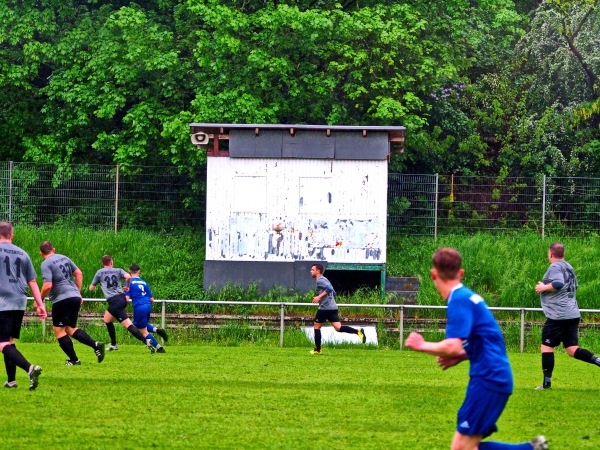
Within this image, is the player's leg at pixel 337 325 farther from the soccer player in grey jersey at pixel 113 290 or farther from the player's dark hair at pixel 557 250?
the player's dark hair at pixel 557 250

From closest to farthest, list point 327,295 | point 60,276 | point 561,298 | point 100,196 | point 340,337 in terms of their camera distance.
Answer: point 561,298
point 60,276
point 327,295
point 340,337
point 100,196

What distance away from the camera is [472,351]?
6898mm

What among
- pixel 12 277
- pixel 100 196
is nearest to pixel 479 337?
pixel 12 277

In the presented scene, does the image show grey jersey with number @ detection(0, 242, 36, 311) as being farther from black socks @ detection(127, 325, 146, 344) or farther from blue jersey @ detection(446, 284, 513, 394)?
black socks @ detection(127, 325, 146, 344)

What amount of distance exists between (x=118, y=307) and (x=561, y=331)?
8833 mm

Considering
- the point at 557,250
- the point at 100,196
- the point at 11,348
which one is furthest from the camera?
the point at 100,196

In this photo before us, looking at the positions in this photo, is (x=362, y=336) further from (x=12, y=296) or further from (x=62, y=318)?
(x=12, y=296)

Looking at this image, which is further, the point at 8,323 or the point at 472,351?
the point at 8,323

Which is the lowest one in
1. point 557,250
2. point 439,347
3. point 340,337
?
point 340,337

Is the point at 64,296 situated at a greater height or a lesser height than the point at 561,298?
lesser

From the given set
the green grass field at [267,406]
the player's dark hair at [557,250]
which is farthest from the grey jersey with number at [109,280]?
the player's dark hair at [557,250]

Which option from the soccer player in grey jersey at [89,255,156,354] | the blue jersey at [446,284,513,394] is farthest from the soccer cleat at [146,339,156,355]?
the blue jersey at [446,284,513,394]

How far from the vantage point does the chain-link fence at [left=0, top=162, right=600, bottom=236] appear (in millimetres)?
31047

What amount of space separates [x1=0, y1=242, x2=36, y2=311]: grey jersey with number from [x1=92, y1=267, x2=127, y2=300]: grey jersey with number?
7.40 metres
